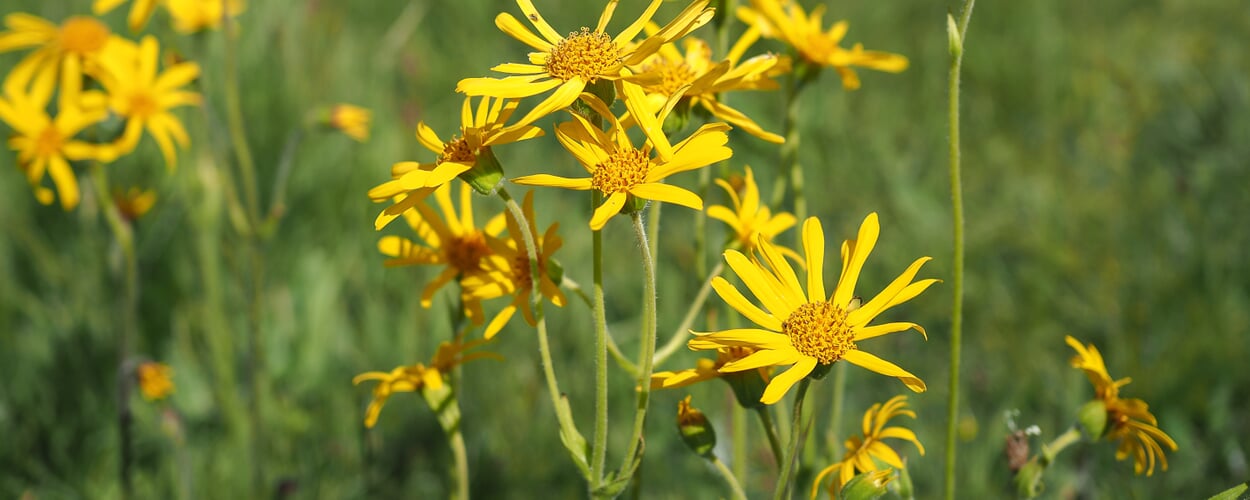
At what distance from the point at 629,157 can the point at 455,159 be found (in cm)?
31

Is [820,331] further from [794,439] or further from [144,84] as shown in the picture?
[144,84]

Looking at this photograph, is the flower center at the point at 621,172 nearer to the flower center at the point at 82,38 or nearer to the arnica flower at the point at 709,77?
the arnica flower at the point at 709,77

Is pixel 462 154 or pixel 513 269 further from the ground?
pixel 462 154

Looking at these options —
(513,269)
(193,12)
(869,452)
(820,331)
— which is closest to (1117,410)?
(869,452)

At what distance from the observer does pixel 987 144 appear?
16.2ft

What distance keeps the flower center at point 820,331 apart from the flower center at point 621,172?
347 millimetres

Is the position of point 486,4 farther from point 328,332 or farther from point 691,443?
point 691,443

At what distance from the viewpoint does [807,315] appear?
5.51 feet

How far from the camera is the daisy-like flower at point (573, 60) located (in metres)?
1.56

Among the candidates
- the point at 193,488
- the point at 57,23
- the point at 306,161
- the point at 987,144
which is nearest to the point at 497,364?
the point at 193,488

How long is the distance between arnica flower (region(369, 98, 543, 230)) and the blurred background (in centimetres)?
108

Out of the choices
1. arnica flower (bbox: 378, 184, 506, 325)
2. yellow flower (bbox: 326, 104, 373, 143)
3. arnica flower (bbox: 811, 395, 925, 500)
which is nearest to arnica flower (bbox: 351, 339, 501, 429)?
arnica flower (bbox: 378, 184, 506, 325)

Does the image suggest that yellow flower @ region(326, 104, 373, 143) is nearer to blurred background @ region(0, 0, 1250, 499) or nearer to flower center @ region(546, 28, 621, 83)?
blurred background @ region(0, 0, 1250, 499)

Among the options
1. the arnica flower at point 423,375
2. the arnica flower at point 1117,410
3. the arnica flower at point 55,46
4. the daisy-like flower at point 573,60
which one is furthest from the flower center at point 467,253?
the arnica flower at point 55,46
